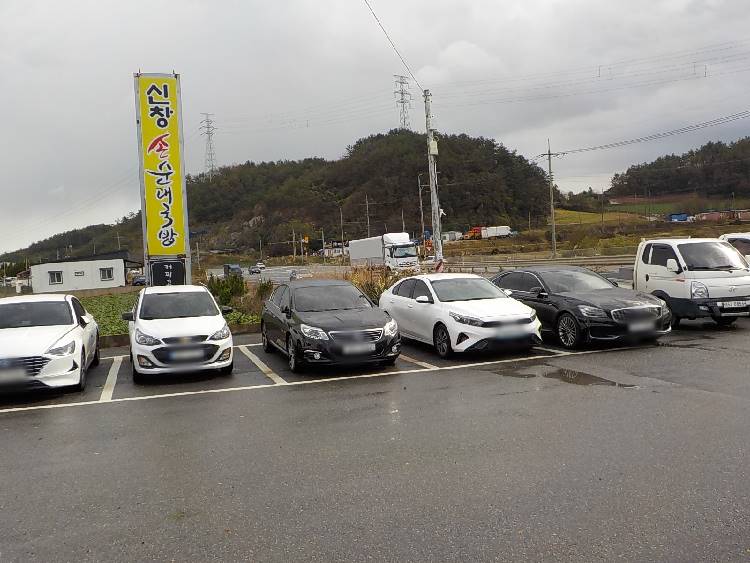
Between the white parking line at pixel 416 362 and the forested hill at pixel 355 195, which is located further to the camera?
the forested hill at pixel 355 195

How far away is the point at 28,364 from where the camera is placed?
8.66 meters

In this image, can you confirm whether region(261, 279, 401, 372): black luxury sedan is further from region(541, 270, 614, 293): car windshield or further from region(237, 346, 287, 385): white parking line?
region(541, 270, 614, 293): car windshield

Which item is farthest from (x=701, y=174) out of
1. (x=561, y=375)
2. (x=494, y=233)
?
(x=561, y=375)

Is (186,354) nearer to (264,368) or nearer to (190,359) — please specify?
(190,359)

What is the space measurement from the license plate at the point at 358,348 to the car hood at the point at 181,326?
2.12 metres

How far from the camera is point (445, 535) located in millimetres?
3965

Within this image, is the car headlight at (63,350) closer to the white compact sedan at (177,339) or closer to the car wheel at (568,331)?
the white compact sedan at (177,339)

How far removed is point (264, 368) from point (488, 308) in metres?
4.04

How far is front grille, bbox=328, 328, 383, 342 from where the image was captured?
9.85m

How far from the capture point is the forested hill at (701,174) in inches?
3565

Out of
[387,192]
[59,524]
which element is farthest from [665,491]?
[387,192]

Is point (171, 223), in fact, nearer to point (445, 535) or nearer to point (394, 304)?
point (394, 304)

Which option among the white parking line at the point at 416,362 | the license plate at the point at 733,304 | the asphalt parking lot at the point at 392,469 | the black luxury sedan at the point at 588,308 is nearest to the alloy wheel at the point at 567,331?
the black luxury sedan at the point at 588,308

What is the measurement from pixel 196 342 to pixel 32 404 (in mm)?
2354
